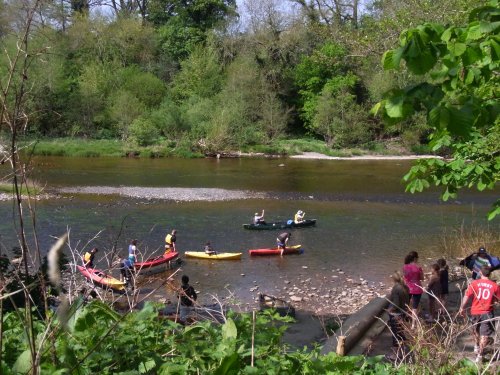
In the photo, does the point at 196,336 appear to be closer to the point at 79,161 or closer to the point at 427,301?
the point at 427,301

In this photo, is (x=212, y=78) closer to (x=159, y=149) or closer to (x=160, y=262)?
(x=159, y=149)

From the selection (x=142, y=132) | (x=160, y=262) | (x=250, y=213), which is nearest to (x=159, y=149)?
(x=142, y=132)

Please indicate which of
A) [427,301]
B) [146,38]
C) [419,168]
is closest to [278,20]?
[146,38]

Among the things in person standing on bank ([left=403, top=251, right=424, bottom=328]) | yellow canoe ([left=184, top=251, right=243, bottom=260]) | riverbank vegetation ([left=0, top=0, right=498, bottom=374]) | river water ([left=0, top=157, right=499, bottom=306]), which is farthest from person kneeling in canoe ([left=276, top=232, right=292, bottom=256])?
riverbank vegetation ([left=0, top=0, right=498, bottom=374])

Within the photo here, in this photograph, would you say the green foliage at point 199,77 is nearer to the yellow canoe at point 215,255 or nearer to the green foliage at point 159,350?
the yellow canoe at point 215,255

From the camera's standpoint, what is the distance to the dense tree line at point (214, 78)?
4722 cm

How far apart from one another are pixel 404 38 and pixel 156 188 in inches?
1089

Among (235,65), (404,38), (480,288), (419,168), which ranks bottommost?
(480,288)

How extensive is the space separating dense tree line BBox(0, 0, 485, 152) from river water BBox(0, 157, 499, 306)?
902 centimetres

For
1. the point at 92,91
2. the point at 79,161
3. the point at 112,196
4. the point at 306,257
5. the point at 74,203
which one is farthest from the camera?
the point at 92,91

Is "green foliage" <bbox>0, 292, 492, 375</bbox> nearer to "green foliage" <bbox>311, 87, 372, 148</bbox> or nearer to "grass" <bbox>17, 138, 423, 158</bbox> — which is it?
"grass" <bbox>17, 138, 423, 158</bbox>

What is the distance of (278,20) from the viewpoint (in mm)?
53906

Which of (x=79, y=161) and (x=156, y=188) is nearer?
(x=156, y=188)

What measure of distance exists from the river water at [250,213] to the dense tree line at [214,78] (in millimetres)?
9022
